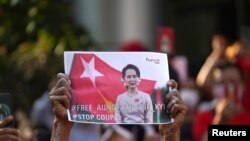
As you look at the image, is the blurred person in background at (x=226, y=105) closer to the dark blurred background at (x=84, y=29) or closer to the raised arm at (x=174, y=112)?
the dark blurred background at (x=84, y=29)

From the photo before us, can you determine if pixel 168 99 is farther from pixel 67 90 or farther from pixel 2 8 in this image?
pixel 2 8

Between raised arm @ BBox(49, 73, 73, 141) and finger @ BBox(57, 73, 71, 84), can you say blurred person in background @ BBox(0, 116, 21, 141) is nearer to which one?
raised arm @ BBox(49, 73, 73, 141)

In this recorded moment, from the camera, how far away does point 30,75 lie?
447 inches

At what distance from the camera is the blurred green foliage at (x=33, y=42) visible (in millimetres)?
9461

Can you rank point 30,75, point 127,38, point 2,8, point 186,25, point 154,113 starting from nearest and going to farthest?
point 154,113
point 2,8
point 30,75
point 127,38
point 186,25

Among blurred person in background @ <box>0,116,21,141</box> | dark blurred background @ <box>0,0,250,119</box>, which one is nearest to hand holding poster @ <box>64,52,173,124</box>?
blurred person in background @ <box>0,116,21,141</box>

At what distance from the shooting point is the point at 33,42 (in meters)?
10.3

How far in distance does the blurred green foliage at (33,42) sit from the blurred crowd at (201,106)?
0.23 meters

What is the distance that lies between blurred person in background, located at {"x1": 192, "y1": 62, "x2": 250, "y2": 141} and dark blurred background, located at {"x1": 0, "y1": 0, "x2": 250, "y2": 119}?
1.26m

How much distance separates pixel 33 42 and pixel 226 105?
239 cm

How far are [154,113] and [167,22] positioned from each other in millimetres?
10136

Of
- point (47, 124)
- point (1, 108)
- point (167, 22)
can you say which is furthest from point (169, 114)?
point (167, 22)

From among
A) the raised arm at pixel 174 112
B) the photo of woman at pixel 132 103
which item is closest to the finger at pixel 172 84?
the raised arm at pixel 174 112

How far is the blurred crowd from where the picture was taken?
849 centimetres
